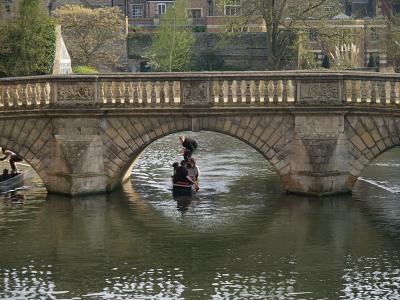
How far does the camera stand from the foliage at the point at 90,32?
90.5 metres

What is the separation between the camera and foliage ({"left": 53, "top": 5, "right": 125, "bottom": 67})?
90.5 meters

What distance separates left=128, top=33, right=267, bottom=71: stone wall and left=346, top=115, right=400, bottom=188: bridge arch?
60448 millimetres

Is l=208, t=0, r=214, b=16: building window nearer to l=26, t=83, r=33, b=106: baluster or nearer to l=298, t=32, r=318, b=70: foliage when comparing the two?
l=298, t=32, r=318, b=70: foliage

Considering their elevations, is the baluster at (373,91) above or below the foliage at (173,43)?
below

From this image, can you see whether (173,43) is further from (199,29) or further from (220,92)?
(220,92)

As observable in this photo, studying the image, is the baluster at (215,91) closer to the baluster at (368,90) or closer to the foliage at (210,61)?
the baluster at (368,90)

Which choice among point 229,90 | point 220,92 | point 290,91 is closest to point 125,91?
point 220,92

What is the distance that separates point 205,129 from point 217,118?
1.71 feet

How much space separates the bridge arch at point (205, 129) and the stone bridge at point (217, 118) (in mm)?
32

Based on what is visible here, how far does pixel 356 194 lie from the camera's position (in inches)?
1407

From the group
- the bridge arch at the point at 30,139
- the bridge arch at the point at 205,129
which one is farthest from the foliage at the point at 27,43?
the bridge arch at the point at 205,129

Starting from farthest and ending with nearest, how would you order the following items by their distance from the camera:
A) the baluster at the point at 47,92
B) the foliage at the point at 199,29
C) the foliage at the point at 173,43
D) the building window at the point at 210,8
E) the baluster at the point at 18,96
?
the building window at the point at 210,8 < the foliage at the point at 199,29 < the foliage at the point at 173,43 < the baluster at the point at 18,96 < the baluster at the point at 47,92

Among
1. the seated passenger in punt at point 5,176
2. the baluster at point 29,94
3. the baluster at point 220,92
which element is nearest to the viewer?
the baluster at point 220,92

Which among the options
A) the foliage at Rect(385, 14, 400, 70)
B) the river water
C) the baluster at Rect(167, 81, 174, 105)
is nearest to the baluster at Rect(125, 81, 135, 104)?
the baluster at Rect(167, 81, 174, 105)
